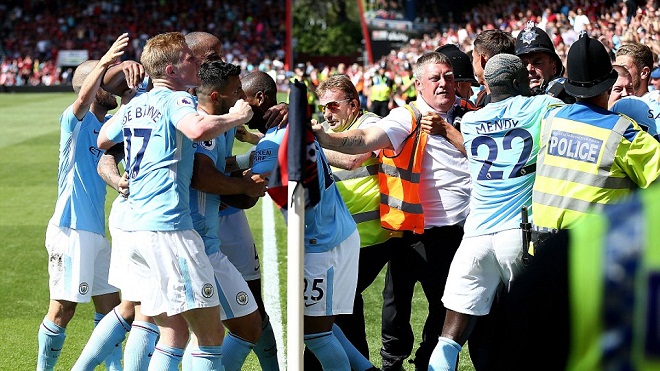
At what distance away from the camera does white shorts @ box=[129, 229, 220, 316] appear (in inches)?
180

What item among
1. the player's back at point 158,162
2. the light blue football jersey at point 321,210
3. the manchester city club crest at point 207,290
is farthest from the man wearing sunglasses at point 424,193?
the manchester city club crest at point 207,290

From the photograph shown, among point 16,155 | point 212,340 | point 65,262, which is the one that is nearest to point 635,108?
point 212,340

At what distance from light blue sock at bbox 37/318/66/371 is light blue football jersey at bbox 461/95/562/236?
2581 millimetres

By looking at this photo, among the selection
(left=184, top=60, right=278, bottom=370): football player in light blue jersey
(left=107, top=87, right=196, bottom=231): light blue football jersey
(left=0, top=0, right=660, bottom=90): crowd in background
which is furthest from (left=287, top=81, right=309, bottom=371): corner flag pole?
(left=0, top=0, right=660, bottom=90): crowd in background

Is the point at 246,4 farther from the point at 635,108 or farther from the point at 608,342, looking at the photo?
the point at 608,342

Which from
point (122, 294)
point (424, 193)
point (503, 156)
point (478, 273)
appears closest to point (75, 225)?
point (122, 294)

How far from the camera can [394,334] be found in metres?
6.28

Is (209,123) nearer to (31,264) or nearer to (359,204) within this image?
(359,204)

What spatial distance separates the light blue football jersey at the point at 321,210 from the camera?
4934 millimetres

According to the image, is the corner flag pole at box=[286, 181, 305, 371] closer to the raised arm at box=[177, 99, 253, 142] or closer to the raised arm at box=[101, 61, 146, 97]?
the raised arm at box=[177, 99, 253, 142]

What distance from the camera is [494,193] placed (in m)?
5.16

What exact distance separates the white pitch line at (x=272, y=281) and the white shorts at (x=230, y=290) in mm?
1413

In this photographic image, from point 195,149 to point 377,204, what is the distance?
161cm

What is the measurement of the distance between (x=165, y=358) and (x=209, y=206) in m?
0.83
